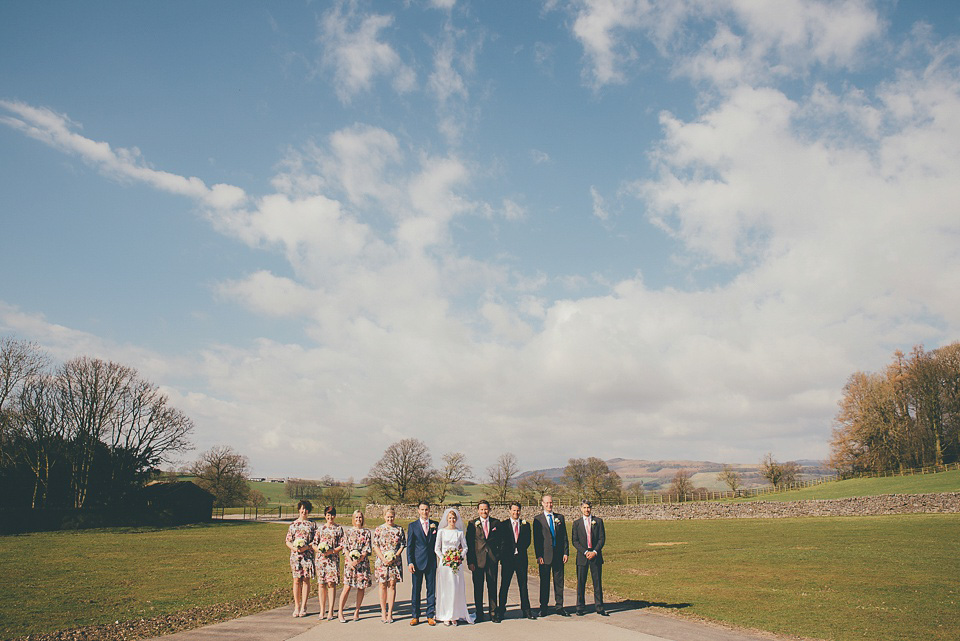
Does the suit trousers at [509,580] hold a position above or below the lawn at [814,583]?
above

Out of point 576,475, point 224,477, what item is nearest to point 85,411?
point 224,477

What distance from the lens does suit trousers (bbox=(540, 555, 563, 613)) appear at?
10.8 meters

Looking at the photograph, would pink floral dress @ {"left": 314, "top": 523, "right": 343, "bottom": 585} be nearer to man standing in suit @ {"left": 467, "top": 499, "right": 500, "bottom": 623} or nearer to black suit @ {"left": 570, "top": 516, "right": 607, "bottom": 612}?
man standing in suit @ {"left": 467, "top": 499, "right": 500, "bottom": 623}

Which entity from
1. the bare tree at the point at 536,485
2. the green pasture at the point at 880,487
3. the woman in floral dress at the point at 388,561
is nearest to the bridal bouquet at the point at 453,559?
the woman in floral dress at the point at 388,561

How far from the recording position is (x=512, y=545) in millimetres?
10961

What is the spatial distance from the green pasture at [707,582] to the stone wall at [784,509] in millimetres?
19615

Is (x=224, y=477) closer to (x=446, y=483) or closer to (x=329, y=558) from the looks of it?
(x=446, y=483)

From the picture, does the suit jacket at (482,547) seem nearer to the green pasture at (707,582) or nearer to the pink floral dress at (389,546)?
the pink floral dress at (389,546)

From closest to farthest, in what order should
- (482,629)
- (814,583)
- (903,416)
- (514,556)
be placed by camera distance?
(482,629), (514,556), (814,583), (903,416)

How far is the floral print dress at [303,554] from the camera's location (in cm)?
1055

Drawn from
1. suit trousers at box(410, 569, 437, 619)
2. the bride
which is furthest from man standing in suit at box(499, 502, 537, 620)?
suit trousers at box(410, 569, 437, 619)

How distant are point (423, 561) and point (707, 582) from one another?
9.19 metres

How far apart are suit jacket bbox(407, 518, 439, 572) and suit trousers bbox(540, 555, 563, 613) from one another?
7.20 feet

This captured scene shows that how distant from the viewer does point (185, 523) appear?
5912 centimetres
